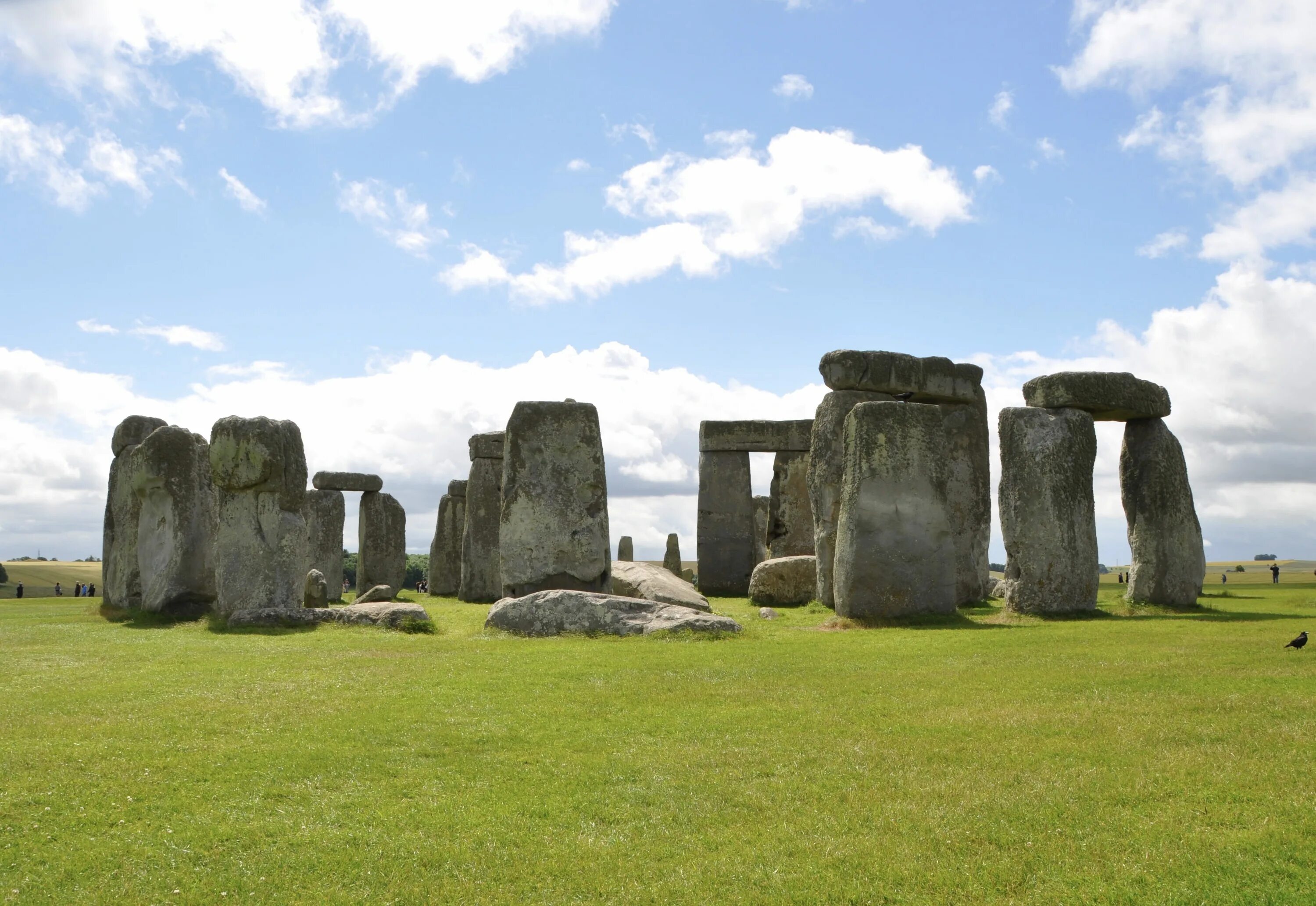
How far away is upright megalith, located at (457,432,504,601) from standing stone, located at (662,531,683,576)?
49.2ft

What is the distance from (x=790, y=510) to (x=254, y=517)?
1408cm

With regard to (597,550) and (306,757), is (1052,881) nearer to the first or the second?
(306,757)

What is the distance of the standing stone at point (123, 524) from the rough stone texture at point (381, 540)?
8.97 meters

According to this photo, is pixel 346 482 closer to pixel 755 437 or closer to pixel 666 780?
pixel 755 437

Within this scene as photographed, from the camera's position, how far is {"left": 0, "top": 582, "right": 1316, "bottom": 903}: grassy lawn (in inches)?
212

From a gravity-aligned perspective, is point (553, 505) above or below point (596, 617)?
above

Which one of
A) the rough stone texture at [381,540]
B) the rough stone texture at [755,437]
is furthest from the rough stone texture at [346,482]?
the rough stone texture at [755,437]

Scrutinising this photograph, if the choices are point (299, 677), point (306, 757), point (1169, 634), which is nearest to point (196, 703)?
point (299, 677)

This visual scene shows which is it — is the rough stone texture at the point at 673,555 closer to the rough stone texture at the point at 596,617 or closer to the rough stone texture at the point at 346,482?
the rough stone texture at the point at 346,482

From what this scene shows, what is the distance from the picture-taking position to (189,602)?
60.3ft

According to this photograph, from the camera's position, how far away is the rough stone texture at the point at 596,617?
14.2m

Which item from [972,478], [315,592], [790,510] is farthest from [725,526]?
[315,592]

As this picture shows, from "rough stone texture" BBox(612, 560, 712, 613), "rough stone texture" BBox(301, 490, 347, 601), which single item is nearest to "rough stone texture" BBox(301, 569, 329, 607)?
"rough stone texture" BBox(301, 490, 347, 601)

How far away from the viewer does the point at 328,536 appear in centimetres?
2862
